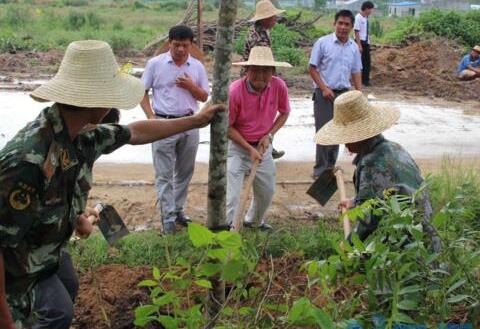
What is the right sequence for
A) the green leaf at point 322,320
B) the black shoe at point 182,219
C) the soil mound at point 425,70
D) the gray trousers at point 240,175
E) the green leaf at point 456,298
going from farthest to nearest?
the soil mound at point 425,70
the black shoe at point 182,219
the gray trousers at point 240,175
the green leaf at point 456,298
the green leaf at point 322,320

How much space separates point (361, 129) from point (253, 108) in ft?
6.08

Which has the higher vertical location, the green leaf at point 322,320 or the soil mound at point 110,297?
the green leaf at point 322,320

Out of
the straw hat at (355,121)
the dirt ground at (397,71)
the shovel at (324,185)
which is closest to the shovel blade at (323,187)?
the shovel at (324,185)

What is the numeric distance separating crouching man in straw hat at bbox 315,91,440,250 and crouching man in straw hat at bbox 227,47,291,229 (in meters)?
1.51

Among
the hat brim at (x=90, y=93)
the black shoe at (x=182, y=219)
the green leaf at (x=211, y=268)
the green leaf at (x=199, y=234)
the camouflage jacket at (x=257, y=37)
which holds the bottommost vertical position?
the black shoe at (x=182, y=219)

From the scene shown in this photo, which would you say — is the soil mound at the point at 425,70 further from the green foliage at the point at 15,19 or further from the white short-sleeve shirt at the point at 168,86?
the green foliage at the point at 15,19

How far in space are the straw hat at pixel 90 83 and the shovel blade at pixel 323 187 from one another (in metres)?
2.19

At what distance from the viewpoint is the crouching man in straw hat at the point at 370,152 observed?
11.0 ft

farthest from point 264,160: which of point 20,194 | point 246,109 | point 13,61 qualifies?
point 13,61

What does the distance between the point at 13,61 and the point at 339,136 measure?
1435 centimetres

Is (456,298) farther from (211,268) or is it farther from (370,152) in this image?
(370,152)

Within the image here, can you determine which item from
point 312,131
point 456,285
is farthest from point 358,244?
point 312,131

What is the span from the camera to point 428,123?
448 inches

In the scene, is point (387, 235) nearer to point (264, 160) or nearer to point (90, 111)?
point (90, 111)
